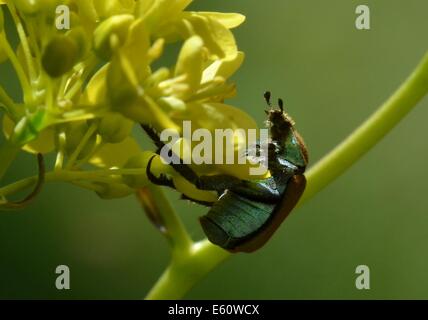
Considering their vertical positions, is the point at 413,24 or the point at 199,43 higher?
the point at 199,43

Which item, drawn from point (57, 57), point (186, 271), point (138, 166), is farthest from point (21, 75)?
point (186, 271)

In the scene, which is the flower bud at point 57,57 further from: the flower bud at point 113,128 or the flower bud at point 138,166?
the flower bud at point 138,166

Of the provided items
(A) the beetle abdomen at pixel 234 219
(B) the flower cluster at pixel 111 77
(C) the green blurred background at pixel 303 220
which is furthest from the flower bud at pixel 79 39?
(C) the green blurred background at pixel 303 220
